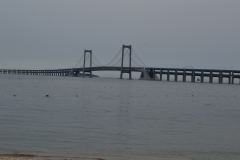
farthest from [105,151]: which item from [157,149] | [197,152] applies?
[197,152]

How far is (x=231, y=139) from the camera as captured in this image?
1197cm

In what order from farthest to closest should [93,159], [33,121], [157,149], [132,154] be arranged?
1. [33,121]
2. [157,149]
3. [132,154]
4. [93,159]

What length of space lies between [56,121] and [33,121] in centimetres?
98

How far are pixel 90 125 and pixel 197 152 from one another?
5349 millimetres

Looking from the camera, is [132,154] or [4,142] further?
[4,142]

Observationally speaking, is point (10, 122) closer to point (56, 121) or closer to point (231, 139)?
point (56, 121)

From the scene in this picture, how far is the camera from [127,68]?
386 ft

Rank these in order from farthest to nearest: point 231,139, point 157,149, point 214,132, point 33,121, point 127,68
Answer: point 127,68, point 33,121, point 214,132, point 231,139, point 157,149

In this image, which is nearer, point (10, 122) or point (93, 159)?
point (93, 159)

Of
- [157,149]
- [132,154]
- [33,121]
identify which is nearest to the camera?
[132,154]

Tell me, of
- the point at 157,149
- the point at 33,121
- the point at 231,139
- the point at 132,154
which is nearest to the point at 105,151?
the point at 132,154

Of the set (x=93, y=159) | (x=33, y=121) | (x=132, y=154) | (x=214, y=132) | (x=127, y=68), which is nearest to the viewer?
(x=93, y=159)

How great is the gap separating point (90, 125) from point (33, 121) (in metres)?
2.57

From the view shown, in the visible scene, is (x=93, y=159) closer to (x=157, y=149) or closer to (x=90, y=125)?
(x=157, y=149)
